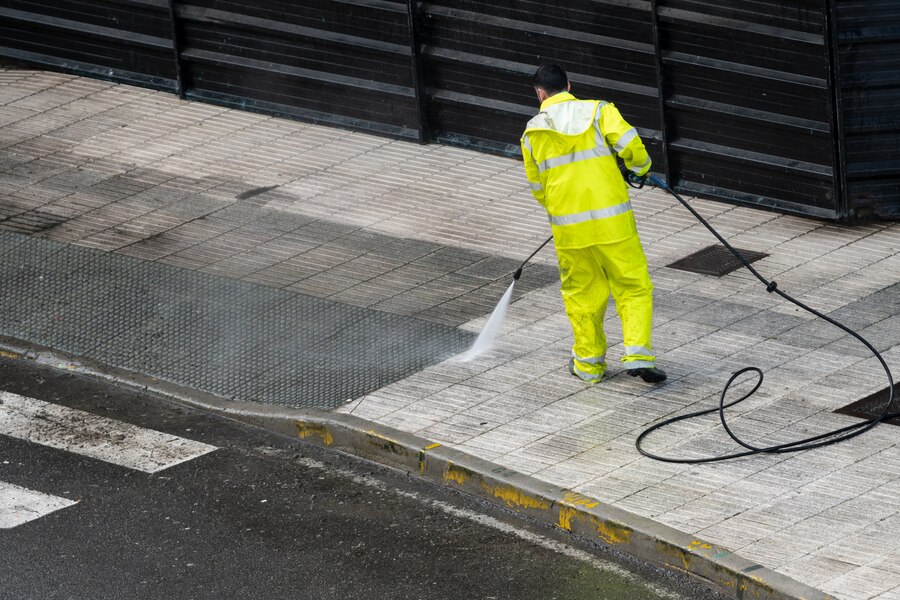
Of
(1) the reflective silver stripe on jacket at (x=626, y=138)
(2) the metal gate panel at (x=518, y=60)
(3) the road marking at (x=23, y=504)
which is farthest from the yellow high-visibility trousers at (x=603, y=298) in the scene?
(2) the metal gate panel at (x=518, y=60)

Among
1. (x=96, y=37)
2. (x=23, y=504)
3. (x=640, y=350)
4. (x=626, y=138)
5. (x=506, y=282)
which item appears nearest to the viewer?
(x=23, y=504)

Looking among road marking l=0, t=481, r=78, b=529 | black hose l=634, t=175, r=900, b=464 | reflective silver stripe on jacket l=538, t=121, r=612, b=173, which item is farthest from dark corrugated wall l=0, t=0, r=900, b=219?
road marking l=0, t=481, r=78, b=529

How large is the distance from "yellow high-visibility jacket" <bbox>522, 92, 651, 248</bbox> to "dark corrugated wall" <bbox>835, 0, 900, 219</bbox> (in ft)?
10.3

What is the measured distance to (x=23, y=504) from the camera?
350 inches

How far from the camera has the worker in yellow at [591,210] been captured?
9391mm

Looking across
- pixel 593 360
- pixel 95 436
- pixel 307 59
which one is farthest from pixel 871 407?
pixel 307 59

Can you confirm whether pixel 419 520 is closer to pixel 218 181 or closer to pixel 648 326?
pixel 648 326

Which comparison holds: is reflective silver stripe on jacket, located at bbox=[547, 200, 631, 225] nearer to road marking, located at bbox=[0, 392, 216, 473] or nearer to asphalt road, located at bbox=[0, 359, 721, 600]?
asphalt road, located at bbox=[0, 359, 721, 600]

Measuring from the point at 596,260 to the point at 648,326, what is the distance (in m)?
0.47

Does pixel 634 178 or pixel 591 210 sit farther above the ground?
pixel 634 178

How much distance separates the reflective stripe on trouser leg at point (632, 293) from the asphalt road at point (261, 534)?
1469 millimetres

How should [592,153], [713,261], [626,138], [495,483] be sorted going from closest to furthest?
[495,483], [626,138], [592,153], [713,261]

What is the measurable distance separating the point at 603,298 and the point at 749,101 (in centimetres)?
333

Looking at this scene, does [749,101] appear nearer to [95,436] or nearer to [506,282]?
[506,282]
